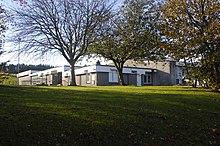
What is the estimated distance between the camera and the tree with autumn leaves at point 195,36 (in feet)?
63.7

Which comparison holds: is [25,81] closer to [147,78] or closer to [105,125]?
[147,78]

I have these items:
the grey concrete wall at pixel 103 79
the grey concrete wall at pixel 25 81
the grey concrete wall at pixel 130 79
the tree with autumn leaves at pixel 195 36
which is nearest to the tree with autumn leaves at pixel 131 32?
the tree with autumn leaves at pixel 195 36

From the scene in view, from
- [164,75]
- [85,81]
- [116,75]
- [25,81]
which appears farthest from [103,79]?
[25,81]

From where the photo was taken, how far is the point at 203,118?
33.7 ft

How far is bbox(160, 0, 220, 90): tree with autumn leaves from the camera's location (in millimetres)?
19422

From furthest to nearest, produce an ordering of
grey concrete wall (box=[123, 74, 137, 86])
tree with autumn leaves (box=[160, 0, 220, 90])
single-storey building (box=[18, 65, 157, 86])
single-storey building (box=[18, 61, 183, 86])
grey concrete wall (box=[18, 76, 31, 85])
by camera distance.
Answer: grey concrete wall (box=[18, 76, 31, 85])
grey concrete wall (box=[123, 74, 137, 86])
single-storey building (box=[18, 61, 183, 86])
single-storey building (box=[18, 65, 157, 86])
tree with autumn leaves (box=[160, 0, 220, 90])

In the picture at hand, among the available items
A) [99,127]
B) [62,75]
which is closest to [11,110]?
[99,127]

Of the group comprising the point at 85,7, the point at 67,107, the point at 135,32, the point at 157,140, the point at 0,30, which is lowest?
the point at 157,140

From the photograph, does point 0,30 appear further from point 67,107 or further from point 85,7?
point 85,7

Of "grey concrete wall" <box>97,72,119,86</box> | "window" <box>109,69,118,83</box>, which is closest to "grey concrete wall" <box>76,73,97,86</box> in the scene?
"grey concrete wall" <box>97,72,119,86</box>

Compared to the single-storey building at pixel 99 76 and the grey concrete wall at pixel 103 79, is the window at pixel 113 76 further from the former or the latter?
the grey concrete wall at pixel 103 79

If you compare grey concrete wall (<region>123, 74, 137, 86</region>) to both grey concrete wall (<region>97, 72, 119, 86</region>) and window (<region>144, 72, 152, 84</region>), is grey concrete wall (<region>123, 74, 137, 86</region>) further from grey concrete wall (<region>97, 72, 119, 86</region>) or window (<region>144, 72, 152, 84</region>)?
grey concrete wall (<region>97, 72, 119, 86</region>)

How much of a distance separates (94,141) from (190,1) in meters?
16.8

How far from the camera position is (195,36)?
19.5m
